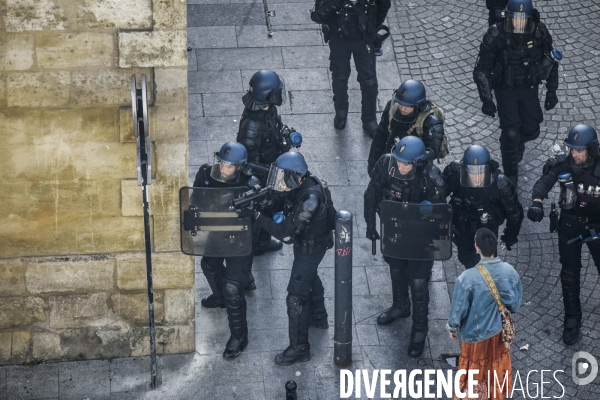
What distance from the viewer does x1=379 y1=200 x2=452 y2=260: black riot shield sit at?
10383 millimetres

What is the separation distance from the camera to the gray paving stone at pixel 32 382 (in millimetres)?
10398

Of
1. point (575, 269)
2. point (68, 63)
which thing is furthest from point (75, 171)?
point (575, 269)

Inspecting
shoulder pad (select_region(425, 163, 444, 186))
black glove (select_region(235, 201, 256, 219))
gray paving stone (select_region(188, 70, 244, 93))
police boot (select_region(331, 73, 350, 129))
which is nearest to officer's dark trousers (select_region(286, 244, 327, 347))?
black glove (select_region(235, 201, 256, 219))

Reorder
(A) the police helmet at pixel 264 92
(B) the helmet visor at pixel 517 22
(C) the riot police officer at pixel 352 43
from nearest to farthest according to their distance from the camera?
(A) the police helmet at pixel 264 92 → (B) the helmet visor at pixel 517 22 → (C) the riot police officer at pixel 352 43

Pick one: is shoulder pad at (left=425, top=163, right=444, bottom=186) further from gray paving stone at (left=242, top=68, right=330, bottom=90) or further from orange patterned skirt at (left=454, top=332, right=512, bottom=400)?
gray paving stone at (left=242, top=68, right=330, bottom=90)

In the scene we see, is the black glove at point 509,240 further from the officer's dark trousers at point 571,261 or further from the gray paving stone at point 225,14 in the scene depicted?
the gray paving stone at point 225,14

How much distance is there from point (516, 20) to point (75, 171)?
15.9 feet

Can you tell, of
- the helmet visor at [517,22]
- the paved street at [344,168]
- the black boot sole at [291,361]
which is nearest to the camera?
the paved street at [344,168]

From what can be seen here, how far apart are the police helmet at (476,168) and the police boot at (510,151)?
2017 millimetres

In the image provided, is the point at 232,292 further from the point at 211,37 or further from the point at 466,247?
the point at 211,37

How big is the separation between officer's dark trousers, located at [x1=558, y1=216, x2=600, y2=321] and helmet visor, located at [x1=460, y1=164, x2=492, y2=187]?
837 millimetres

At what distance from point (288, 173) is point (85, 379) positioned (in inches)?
104

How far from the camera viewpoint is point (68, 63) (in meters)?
9.19

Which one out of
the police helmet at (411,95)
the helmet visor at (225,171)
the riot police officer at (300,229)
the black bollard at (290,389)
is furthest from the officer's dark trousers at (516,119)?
the black bollard at (290,389)
